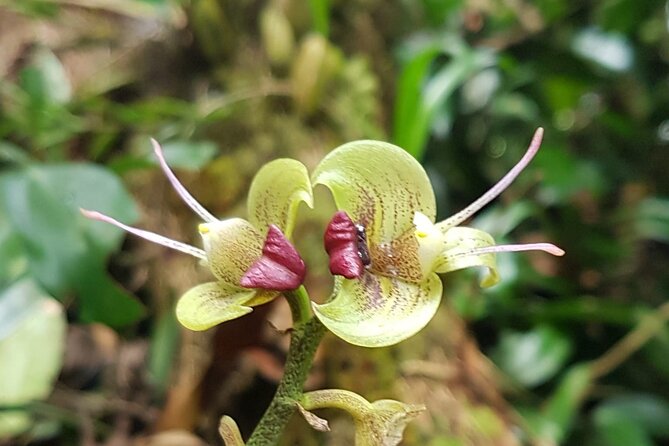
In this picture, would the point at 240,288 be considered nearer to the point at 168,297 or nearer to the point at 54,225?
the point at 54,225

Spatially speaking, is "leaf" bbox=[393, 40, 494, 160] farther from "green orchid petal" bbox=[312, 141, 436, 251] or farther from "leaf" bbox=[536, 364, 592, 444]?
"green orchid petal" bbox=[312, 141, 436, 251]

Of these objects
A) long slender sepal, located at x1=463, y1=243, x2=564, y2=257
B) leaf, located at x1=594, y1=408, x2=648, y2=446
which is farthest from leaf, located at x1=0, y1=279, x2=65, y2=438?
leaf, located at x1=594, y1=408, x2=648, y2=446

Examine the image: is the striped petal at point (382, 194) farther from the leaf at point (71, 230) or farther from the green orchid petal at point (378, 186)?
the leaf at point (71, 230)

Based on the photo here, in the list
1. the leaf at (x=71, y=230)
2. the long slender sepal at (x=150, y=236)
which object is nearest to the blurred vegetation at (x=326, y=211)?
the leaf at (x=71, y=230)

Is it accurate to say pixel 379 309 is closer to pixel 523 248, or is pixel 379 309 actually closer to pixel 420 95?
pixel 523 248

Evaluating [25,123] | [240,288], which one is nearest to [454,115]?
[25,123]

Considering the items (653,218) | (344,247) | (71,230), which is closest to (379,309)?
(344,247)

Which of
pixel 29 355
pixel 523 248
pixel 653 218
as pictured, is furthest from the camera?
pixel 653 218
